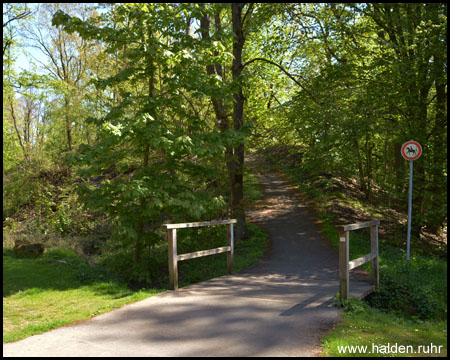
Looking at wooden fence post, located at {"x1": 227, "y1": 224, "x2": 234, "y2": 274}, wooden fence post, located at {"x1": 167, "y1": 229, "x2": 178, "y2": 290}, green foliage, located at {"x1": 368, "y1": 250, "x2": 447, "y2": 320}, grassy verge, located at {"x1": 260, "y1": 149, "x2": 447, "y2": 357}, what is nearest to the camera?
grassy verge, located at {"x1": 260, "y1": 149, "x2": 447, "y2": 357}

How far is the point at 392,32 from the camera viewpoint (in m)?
16.2

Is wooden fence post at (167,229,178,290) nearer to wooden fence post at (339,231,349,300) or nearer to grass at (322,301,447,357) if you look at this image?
wooden fence post at (339,231,349,300)

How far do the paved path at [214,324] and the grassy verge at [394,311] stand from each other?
324 millimetres

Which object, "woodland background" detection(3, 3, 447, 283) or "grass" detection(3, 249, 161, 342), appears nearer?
"grass" detection(3, 249, 161, 342)

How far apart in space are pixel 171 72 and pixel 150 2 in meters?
1.53

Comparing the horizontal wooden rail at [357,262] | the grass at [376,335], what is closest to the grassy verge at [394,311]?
the grass at [376,335]

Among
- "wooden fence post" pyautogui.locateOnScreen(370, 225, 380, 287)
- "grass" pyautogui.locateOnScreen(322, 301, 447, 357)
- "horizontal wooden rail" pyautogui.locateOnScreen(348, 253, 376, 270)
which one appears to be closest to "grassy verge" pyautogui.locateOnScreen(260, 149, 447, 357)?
"grass" pyautogui.locateOnScreen(322, 301, 447, 357)

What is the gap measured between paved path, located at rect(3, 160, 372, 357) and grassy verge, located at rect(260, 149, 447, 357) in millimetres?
324

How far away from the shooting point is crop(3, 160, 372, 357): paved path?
14.1ft

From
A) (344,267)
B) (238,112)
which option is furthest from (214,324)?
(238,112)

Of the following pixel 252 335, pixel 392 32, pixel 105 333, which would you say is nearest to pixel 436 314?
pixel 252 335

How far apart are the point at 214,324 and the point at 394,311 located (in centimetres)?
381

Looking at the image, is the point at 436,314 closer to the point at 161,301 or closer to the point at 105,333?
the point at 161,301

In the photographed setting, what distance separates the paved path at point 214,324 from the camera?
4.30m
